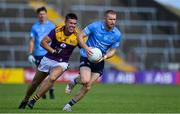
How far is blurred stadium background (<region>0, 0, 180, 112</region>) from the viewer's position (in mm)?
36938

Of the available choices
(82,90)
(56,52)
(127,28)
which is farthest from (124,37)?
(82,90)

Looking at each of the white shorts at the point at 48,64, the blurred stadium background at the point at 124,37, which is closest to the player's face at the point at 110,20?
the white shorts at the point at 48,64

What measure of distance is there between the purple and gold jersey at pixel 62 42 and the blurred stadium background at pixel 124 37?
21.0 m

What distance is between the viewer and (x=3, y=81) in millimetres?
34812

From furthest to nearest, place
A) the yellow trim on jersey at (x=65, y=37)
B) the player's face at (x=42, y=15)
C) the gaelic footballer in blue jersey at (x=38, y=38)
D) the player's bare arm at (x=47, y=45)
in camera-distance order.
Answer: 1. the gaelic footballer in blue jersey at (x=38, y=38)
2. the player's face at (x=42, y=15)
3. the yellow trim on jersey at (x=65, y=37)
4. the player's bare arm at (x=47, y=45)

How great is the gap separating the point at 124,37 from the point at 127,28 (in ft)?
4.70

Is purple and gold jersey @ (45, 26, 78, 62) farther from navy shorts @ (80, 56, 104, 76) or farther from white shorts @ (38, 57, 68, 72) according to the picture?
navy shorts @ (80, 56, 104, 76)

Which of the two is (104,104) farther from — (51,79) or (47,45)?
(47,45)

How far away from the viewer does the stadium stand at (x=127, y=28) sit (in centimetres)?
A: 3916

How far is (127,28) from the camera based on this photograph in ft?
142

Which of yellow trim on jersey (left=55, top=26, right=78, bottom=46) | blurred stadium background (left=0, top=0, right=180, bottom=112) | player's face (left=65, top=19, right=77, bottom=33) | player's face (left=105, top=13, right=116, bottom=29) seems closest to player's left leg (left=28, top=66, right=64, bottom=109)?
yellow trim on jersey (left=55, top=26, right=78, bottom=46)

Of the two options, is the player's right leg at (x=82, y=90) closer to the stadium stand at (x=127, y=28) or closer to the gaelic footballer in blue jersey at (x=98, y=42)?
the gaelic footballer in blue jersey at (x=98, y=42)

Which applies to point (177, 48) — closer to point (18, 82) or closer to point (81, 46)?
point (18, 82)

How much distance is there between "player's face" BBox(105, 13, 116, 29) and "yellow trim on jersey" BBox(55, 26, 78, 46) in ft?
2.48
